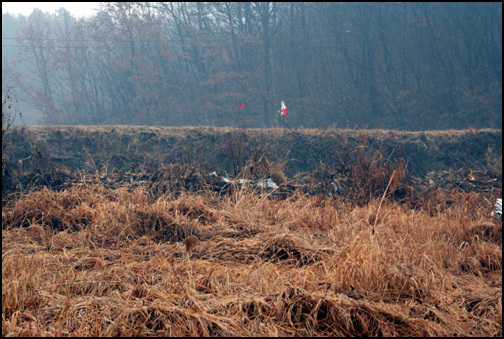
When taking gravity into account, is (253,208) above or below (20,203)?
below

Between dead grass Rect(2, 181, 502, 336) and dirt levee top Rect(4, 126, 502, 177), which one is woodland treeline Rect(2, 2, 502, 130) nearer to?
dirt levee top Rect(4, 126, 502, 177)

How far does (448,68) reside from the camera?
80.4ft

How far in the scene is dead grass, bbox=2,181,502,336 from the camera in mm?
2348

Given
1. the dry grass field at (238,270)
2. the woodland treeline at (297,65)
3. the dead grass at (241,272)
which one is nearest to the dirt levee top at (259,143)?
the dry grass field at (238,270)

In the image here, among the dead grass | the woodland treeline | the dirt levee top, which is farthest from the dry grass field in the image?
the woodland treeline

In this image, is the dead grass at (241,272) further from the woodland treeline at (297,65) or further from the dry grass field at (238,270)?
the woodland treeline at (297,65)

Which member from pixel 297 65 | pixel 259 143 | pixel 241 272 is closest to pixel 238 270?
pixel 241 272

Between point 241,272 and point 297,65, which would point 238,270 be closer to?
point 241,272

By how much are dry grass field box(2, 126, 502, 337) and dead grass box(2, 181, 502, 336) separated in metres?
0.01

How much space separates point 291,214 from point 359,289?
2366 mm

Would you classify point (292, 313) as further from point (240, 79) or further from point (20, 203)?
point (240, 79)

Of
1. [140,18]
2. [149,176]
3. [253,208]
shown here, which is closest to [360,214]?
[253,208]

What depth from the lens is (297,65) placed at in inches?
1096

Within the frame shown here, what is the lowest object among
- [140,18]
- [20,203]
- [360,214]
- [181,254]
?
[360,214]
